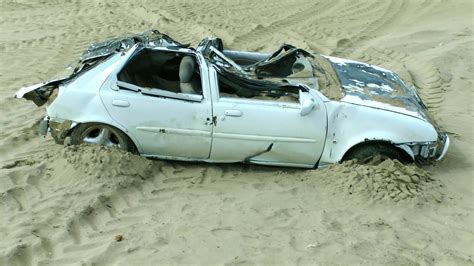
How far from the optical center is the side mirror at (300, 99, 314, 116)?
629 cm

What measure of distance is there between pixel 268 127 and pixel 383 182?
55.2 inches

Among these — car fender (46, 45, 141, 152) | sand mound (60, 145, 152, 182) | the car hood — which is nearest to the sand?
sand mound (60, 145, 152, 182)

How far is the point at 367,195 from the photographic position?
6.32 m

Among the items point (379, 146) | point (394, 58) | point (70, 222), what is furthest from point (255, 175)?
point (394, 58)

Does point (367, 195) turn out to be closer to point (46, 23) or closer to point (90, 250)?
point (90, 250)

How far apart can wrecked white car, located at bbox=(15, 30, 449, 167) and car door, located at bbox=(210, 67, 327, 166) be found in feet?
0.04

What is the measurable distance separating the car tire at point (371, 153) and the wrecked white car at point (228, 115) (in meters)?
0.01

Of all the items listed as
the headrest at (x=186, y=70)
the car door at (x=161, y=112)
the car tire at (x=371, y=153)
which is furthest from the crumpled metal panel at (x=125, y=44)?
the car tire at (x=371, y=153)

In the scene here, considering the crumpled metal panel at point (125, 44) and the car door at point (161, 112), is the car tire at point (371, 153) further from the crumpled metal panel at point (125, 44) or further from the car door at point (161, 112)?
the crumpled metal panel at point (125, 44)

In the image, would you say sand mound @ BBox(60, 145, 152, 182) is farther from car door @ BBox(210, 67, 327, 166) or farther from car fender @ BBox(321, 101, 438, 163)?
car fender @ BBox(321, 101, 438, 163)

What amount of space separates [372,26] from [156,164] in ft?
27.2

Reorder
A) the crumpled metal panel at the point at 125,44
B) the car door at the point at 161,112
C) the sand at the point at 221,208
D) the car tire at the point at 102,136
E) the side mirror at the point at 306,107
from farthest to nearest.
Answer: the crumpled metal panel at the point at 125,44, the car tire at the point at 102,136, the car door at the point at 161,112, the side mirror at the point at 306,107, the sand at the point at 221,208

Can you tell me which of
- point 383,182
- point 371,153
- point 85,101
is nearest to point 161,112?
point 85,101

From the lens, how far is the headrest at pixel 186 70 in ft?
21.6
